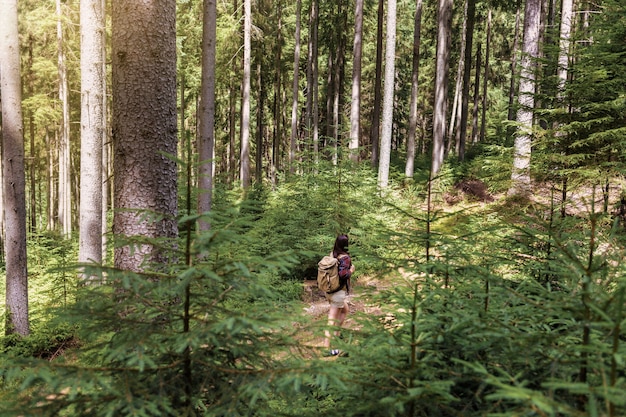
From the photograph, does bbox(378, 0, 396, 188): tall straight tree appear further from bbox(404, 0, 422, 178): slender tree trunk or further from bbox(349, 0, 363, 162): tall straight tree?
bbox(404, 0, 422, 178): slender tree trunk

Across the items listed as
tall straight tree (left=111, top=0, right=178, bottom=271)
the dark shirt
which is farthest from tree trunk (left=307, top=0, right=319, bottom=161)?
tall straight tree (left=111, top=0, right=178, bottom=271)

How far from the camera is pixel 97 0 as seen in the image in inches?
305

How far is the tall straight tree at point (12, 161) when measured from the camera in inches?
288

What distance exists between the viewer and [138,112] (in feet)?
13.4

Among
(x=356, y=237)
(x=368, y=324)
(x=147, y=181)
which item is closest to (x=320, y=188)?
(x=356, y=237)

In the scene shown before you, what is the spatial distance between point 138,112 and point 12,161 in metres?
5.23

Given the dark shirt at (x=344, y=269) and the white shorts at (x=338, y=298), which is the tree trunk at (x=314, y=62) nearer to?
the dark shirt at (x=344, y=269)

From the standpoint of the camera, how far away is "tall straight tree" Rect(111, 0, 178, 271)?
4043 millimetres

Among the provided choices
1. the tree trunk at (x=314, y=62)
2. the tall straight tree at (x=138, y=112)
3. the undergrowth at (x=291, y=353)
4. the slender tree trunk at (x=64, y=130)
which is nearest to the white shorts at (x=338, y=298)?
the tall straight tree at (x=138, y=112)

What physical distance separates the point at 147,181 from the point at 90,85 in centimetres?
609

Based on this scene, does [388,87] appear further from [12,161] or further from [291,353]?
[291,353]

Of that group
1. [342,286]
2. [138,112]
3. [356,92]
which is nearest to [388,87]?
[356,92]

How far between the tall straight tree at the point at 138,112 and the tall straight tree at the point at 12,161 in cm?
490

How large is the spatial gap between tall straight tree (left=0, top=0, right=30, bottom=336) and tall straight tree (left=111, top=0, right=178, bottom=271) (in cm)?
490
